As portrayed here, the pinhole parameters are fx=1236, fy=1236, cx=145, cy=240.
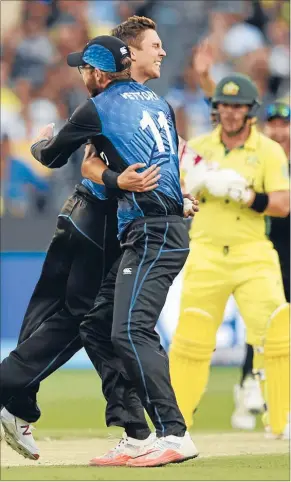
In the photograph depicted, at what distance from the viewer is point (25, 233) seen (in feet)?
40.5

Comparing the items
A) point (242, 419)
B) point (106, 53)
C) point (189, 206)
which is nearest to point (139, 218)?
point (189, 206)

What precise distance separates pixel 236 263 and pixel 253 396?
5.07 ft

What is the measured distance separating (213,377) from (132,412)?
5.58 m

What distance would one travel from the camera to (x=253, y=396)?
30.2 feet

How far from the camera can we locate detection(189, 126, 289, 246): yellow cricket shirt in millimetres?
8117

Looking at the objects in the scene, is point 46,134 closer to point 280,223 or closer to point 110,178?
point 110,178

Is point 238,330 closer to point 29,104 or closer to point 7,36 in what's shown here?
point 29,104

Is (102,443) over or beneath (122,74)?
beneath

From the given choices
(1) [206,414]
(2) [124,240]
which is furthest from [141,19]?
(1) [206,414]

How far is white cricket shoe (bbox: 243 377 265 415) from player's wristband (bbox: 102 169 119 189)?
11.6ft

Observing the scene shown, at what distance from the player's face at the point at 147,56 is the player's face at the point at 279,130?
324 cm

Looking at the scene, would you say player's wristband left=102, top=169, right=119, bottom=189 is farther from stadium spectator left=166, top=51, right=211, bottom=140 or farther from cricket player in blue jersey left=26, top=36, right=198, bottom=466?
stadium spectator left=166, top=51, right=211, bottom=140

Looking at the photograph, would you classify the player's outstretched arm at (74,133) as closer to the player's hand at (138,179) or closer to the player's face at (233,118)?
the player's hand at (138,179)

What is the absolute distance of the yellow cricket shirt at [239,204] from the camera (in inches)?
320
